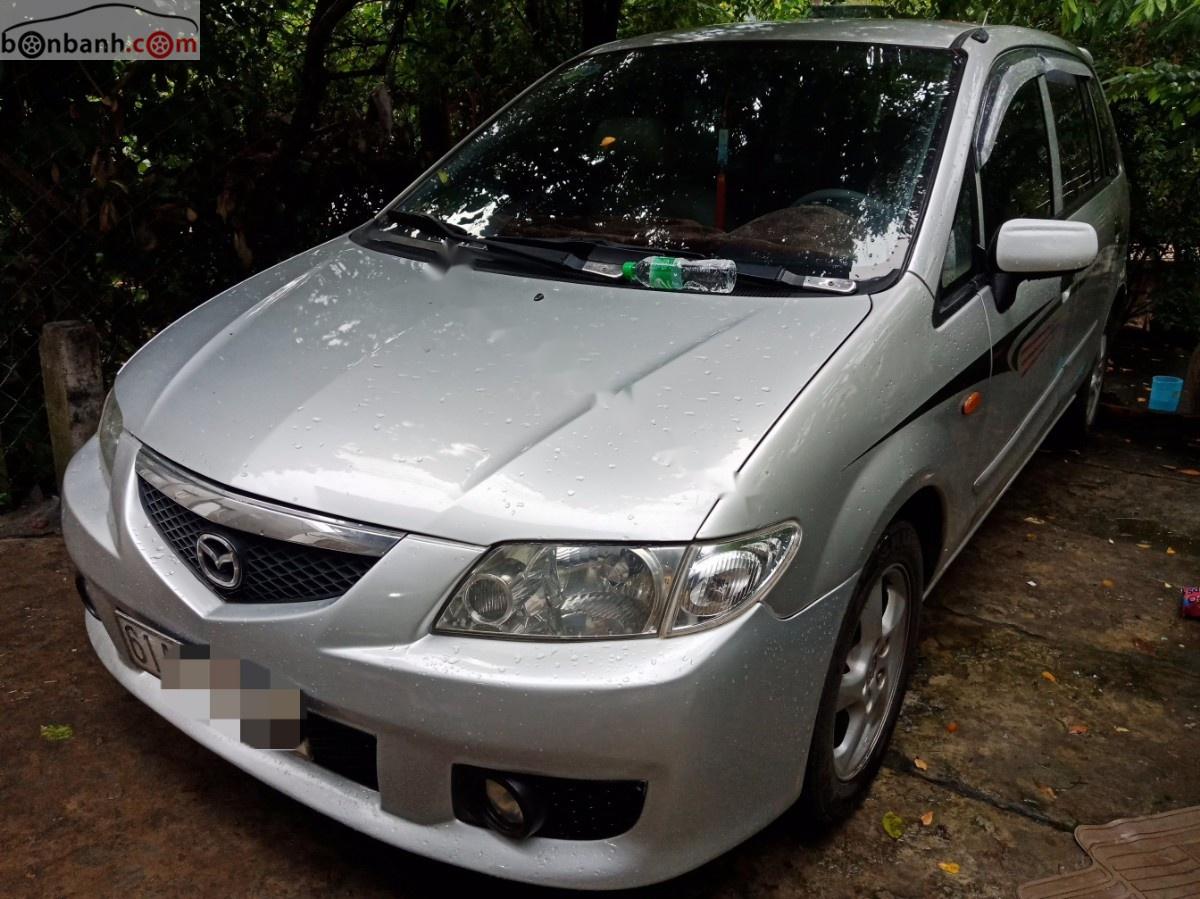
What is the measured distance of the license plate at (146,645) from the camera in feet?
6.88

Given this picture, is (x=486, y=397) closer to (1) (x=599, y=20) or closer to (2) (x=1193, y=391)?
(1) (x=599, y=20)

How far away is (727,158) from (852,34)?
1.86ft

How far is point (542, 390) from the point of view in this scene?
6.89ft

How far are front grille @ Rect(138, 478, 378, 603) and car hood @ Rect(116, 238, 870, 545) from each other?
0.28ft

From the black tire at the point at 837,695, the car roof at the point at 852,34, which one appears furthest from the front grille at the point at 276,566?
the car roof at the point at 852,34

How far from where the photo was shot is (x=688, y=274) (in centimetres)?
247

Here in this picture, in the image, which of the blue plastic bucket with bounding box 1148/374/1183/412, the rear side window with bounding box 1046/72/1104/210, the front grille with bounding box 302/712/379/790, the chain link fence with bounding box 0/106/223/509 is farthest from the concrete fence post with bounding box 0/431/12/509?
the blue plastic bucket with bounding box 1148/374/1183/412

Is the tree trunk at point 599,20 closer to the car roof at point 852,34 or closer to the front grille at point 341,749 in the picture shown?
the car roof at point 852,34

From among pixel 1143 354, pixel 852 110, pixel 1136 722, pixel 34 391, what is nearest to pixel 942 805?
pixel 1136 722

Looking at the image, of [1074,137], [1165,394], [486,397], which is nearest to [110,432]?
[486,397]

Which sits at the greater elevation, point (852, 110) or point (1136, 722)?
point (852, 110)

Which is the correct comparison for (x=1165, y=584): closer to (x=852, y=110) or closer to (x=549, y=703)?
(x=852, y=110)

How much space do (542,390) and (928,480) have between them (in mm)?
899

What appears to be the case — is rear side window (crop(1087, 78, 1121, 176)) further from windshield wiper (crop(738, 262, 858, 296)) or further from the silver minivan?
windshield wiper (crop(738, 262, 858, 296))
